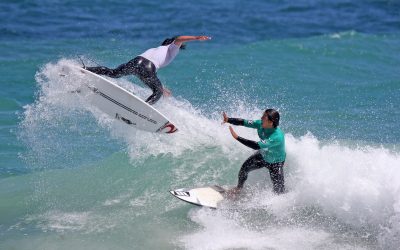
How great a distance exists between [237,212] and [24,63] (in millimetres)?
13016

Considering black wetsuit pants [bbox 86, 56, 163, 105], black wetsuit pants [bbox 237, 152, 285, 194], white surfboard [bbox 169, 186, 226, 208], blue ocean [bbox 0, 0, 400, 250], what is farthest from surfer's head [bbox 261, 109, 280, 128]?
black wetsuit pants [bbox 86, 56, 163, 105]

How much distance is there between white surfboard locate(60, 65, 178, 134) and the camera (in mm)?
12445

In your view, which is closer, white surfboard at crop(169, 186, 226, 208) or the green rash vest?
the green rash vest

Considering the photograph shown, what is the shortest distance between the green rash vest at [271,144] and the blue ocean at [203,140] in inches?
26.1

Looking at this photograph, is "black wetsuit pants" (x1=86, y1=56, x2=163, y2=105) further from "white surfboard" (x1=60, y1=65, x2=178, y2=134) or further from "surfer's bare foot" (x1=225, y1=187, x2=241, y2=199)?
"surfer's bare foot" (x1=225, y1=187, x2=241, y2=199)

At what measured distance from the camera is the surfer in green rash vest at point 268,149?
1049 cm

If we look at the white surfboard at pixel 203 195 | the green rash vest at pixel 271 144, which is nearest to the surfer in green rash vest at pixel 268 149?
the green rash vest at pixel 271 144

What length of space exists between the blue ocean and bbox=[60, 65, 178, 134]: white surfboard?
38 centimetres

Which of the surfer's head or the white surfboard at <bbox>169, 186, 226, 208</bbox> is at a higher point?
the surfer's head

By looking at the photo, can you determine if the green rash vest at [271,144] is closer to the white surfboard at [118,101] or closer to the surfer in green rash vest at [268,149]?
the surfer in green rash vest at [268,149]

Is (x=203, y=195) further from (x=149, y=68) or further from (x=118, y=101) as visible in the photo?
(x=149, y=68)

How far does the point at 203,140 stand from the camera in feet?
44.9

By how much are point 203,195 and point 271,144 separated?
141 cm

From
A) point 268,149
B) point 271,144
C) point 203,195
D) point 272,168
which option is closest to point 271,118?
point 271,144
